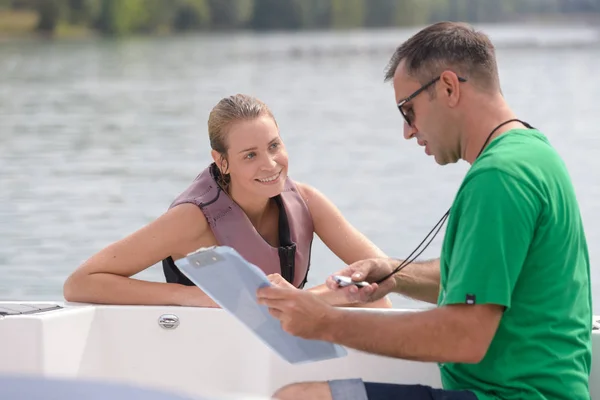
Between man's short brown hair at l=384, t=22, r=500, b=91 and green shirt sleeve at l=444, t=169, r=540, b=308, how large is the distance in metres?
0.26

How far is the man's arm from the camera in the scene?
186 centimetres

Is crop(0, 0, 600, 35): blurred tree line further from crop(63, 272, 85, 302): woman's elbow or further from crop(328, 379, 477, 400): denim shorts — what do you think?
crop(328, 379, 477, 400): denim shorts

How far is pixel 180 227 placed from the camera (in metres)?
2.99

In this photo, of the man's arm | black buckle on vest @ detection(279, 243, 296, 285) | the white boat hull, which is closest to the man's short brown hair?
the man's arm

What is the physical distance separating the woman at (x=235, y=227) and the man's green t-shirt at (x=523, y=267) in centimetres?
92

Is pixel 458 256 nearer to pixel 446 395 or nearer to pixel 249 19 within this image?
pixel 446 395

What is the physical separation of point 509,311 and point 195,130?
1306 centimetres

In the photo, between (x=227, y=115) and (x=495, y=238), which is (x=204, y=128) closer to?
(x=227, y=115)

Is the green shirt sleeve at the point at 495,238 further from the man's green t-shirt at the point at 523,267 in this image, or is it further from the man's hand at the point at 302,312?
the man's hand at the point at 302,312

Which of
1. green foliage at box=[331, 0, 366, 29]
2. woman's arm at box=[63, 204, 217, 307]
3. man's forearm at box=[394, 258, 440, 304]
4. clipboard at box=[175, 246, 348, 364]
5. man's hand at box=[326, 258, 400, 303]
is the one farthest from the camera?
green foliage at box=[331, 0, 366, 29]

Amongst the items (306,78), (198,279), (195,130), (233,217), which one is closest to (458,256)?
(198,279)

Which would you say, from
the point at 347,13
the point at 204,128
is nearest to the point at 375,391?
the point at 204,128

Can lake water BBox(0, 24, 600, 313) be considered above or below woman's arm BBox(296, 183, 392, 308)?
below

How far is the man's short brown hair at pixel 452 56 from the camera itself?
80.2 inches
